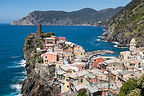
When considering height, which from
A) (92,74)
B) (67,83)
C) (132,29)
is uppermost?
(132,29)

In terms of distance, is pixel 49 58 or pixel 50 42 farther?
pixel 50 42

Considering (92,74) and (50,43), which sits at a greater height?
(50,43)

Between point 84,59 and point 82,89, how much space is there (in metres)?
19.0

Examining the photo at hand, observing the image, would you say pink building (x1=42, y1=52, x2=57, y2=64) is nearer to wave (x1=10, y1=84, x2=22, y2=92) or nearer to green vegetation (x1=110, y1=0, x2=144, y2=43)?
wave (x1=10, y1=84, x2=22, y2=92)

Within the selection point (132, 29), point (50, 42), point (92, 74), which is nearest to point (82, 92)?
point (92, 74)

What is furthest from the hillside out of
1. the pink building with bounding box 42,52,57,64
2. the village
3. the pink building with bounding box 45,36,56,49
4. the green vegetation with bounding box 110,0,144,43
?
the pink building with bounding box 42,52,57,64

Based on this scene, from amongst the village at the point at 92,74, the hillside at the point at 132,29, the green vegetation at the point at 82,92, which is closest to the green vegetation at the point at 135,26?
the hillside at the point at 132,29

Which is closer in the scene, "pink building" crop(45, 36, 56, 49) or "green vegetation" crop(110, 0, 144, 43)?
"pink building" crop(45, 36, 56, 49)

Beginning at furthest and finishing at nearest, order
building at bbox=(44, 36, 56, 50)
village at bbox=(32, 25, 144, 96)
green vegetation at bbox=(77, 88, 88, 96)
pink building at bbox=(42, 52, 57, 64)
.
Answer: building at bbox=(44, 36, 56, 50), pink building at bbox=(42, 52, 57, 64), village at bbox=(32, 25, 144, 96), green vegetation at bbox=(77, 88, 88, 96)

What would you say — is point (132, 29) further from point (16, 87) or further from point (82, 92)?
point (82, 92)

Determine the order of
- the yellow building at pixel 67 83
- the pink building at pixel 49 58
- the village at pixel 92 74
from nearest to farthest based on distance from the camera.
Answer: the village at pixel 92 74 → the yellow building at pixel 67 83 → the pink building at pixel 49 58

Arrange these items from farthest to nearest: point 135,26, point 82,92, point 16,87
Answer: point 135,26
point 16,87
point 82,92

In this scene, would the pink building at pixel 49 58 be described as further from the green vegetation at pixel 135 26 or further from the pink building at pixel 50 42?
the green vegetation at pixel 135 26

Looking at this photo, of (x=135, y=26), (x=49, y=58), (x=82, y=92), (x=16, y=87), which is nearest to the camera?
(x=82, y=92)
